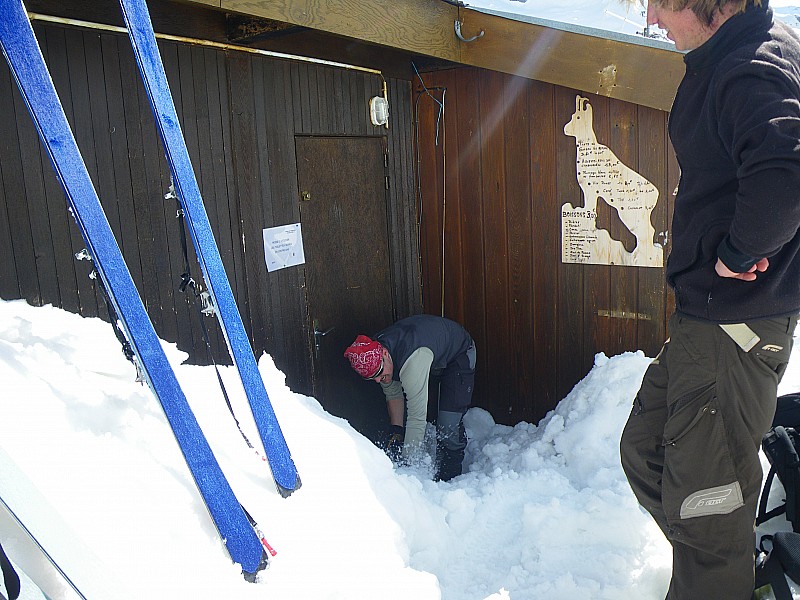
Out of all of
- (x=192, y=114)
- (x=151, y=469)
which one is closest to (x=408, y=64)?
(x=192, y=114)

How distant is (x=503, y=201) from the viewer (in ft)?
17.1

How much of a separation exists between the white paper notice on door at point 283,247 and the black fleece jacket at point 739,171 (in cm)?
275

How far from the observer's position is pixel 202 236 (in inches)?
93.7

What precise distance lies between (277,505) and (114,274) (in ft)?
3.12

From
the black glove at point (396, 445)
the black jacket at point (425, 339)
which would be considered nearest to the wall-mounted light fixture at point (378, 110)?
the black jacket at point (425, 339)

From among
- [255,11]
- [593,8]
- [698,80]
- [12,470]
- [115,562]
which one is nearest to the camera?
[12,470]

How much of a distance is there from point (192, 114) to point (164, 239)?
2.37 feet

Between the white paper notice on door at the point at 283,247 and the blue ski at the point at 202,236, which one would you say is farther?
the white paper notice on door at the point at 283,247

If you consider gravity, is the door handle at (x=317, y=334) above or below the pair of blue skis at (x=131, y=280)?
below

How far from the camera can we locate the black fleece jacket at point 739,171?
1.73 metres

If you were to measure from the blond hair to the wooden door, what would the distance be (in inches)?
115

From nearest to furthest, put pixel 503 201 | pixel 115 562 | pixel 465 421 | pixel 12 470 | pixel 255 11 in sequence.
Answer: pixel 12 470
pixel 115 562
pixel 255 11
pixel 503 201
pixel 465 421

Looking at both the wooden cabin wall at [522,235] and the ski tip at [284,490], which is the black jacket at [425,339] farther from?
the ski tip at [284,490]

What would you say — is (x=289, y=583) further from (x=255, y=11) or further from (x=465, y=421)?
(x=465, y=421)
